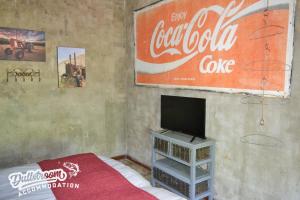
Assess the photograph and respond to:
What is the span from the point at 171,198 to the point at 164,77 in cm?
201

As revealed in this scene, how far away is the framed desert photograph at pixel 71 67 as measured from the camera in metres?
3.62

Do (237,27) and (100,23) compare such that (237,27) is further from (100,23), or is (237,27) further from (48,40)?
(48,40)

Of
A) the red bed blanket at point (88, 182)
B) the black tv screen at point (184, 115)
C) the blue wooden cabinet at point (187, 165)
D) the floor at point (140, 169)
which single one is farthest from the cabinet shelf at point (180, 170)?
the red bed blanket at point (88, 182)

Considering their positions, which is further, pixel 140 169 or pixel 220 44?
pixel 140 169

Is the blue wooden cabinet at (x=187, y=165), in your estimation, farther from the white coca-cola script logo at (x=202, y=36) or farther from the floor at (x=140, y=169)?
the white coca-cola script logo at (x=202, y=36)

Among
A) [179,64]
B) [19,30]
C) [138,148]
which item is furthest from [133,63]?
[19,30]

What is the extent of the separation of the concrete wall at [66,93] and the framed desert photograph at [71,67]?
0.24 ft

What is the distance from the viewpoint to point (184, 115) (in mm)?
2850

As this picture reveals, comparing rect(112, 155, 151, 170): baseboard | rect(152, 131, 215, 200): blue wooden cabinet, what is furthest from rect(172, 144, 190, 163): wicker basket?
rect(112, 155, 151, 170): baseboard

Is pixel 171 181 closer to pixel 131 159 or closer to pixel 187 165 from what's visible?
pixel 187 165

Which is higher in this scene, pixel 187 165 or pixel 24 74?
pixel 24 74

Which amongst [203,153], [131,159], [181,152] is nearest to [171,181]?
[181,152]

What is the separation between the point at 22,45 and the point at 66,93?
90 centimetres

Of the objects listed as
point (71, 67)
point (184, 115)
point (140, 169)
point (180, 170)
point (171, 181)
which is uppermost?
point (71, 67)
